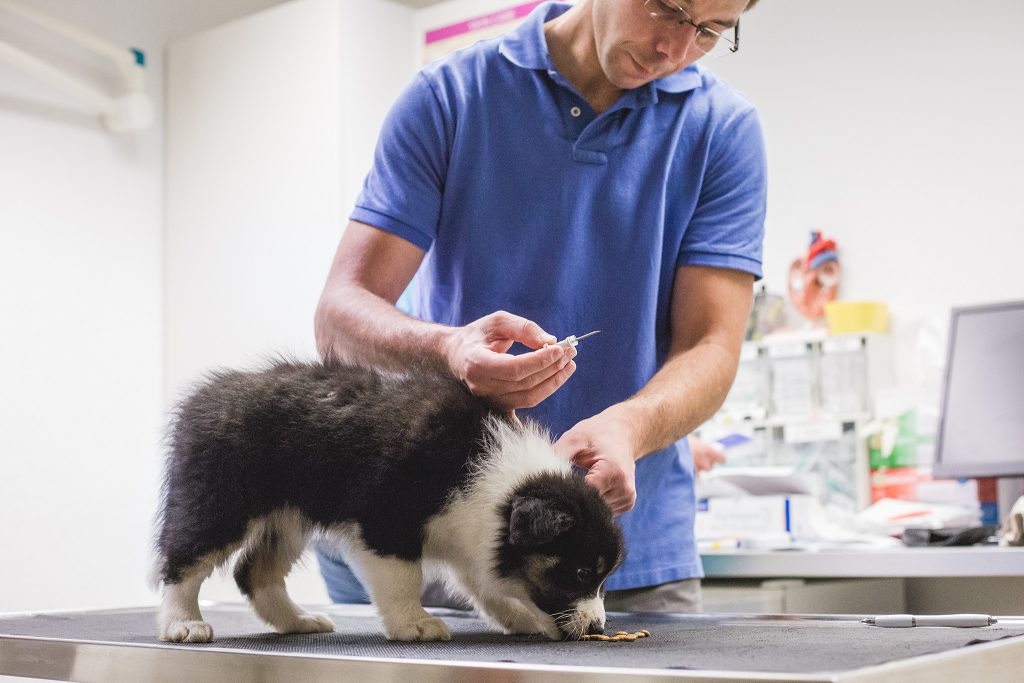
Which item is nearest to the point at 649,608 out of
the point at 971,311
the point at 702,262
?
the point at 702,262

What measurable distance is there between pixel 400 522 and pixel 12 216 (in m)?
3.31

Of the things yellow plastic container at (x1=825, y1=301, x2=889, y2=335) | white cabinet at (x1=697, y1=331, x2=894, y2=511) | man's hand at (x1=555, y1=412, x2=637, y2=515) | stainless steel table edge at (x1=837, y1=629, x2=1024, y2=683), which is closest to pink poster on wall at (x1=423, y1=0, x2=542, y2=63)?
white cabinet at (x1=697, y1=331, x2=894, y2=511)

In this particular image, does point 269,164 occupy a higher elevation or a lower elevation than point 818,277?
higher

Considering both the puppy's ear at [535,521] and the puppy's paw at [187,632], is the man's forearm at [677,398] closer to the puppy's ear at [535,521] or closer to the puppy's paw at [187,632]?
the puppy's ear at [535,521]

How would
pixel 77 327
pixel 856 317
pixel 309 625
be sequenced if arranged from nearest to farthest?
pixel 309 625, pixel 856 317, pixel 77 327

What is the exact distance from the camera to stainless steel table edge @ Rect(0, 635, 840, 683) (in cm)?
76

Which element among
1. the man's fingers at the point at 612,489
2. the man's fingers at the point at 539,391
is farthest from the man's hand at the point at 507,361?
the man's fingers at the point at 612,489

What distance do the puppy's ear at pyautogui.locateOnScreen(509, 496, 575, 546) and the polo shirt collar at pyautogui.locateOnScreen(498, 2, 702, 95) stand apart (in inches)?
27.4

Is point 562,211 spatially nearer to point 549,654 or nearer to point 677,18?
point 677,18

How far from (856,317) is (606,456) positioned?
3.00 metres

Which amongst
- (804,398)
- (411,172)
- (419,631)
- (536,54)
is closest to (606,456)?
(419,631)

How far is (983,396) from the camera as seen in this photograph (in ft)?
9.18

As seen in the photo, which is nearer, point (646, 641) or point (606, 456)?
point (646, 641)

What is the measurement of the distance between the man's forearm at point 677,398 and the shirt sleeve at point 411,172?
37cm
